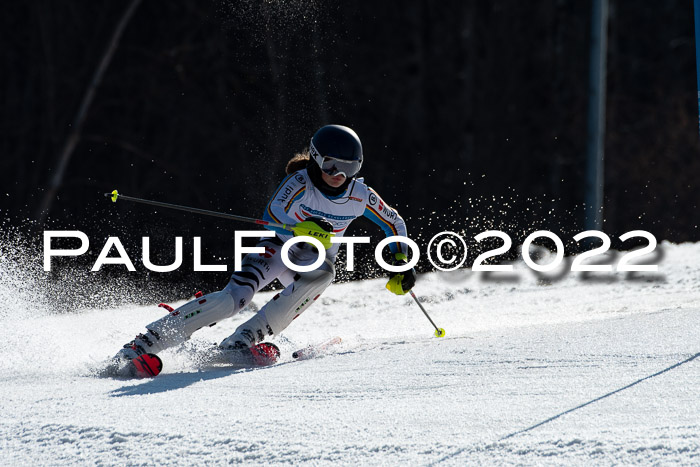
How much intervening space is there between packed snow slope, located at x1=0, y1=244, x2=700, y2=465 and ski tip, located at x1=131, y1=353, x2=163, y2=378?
0.05 metres

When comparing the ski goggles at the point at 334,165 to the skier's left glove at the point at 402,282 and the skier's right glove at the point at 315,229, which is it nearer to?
the skier's right glove at the point at 315,229

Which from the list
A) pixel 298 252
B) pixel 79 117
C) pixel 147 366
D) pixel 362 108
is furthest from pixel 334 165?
pixel 362 108

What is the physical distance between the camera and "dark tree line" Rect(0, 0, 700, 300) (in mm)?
14148

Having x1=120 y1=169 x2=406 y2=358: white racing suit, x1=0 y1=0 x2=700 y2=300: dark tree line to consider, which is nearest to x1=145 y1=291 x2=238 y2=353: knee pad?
x1=120 y1=169 x2=406 y2=358: white racing suit

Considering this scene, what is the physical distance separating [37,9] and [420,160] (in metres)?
7.16

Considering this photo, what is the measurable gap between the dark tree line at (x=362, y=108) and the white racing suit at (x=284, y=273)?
7122 millimetres

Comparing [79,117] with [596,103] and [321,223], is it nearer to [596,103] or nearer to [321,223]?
[596,103]

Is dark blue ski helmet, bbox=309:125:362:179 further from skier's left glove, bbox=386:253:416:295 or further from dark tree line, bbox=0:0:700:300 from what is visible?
dark tree line, bbox=0:0:700:300

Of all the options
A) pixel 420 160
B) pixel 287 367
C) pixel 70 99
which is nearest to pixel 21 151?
pixel 70 99

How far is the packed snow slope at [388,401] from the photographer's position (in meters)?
2.33

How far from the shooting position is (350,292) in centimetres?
738

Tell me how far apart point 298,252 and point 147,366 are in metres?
1.17

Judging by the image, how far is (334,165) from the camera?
433cm

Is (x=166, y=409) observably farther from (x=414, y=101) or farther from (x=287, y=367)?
(x=414, y=101)
